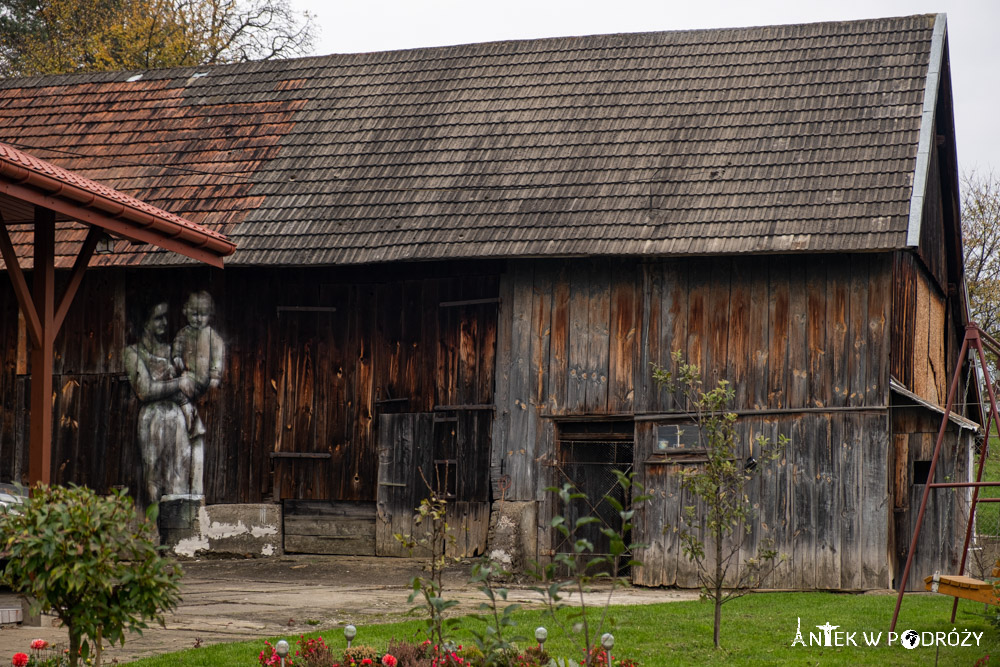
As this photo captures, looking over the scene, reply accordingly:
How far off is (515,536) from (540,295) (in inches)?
117

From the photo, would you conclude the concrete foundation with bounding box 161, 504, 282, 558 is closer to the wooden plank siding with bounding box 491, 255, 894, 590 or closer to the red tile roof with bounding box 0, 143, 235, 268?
the wooden plank siding with bounding box 491, 255, 894, 590

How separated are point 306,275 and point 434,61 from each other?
4350 mm

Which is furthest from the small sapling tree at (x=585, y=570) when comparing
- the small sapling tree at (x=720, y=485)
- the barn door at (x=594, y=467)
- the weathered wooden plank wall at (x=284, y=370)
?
the weathered wooden plank wall at (x=284, y=370)

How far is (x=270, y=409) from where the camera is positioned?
1622 cm

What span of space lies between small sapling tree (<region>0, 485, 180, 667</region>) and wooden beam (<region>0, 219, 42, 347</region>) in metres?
3.80

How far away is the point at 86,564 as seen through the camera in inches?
255

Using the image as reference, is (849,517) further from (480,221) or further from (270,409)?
(270,409)

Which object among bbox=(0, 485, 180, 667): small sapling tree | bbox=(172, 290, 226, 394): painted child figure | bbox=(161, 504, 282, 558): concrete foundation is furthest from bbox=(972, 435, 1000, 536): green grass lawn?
bbox=(0, 485, 180, 667): small sapling tree

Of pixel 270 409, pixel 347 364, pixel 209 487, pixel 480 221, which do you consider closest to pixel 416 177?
pixel 480 221

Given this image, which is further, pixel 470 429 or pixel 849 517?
pixel 470 429

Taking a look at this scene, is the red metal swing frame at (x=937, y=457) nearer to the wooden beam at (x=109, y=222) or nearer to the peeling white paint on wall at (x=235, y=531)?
the wooden beam at (x=109, y=222)

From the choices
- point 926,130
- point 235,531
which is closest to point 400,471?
point 235,531

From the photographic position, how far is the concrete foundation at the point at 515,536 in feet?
48.8

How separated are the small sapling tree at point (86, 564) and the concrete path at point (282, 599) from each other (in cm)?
222
